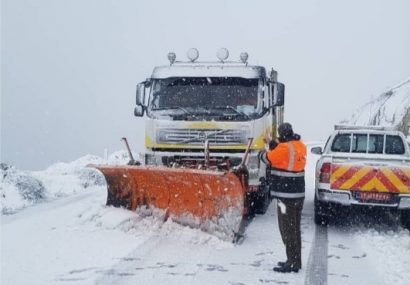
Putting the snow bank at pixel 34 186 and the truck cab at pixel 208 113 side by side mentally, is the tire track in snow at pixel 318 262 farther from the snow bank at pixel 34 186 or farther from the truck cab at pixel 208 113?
the snow bank at pixel 34 186

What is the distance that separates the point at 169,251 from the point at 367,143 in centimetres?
449

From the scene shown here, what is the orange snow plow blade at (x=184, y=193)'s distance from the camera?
7.18m

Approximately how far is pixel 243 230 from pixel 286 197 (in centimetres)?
237

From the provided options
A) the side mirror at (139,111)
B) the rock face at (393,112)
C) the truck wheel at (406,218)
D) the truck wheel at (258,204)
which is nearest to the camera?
the truck wheel at (406,218)

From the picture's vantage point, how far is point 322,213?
27.7 ft

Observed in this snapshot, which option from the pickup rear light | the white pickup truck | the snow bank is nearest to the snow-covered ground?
the white pickup truck

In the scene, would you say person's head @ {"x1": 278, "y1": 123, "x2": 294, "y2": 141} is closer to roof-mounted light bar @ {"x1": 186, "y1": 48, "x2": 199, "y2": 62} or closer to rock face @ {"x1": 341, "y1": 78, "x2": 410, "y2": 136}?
roof-mounted light bar @ {"x1": 186, "y1": 48, "x2": 199, "y2": 62}

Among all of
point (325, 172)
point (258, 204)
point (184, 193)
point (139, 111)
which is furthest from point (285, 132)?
point (139, 111)

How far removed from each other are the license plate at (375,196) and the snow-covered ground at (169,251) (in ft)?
1.94

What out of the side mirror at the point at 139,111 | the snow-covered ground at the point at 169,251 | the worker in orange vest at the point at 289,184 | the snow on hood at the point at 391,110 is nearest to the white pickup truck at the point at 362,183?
the snow-covered ground at the point at 169,251

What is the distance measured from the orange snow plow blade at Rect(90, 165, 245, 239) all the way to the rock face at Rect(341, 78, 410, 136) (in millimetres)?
22479

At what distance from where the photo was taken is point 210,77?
941 cm

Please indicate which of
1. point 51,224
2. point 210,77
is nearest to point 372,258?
point 210,77

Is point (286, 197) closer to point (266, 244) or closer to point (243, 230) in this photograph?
point (266, 244)
